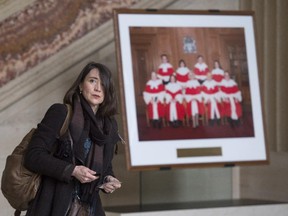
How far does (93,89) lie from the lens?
528cm

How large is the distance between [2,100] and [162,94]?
1700mm

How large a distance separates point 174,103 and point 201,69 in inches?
18.9

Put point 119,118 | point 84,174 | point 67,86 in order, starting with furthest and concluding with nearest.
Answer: point 119,118 → point 67,86 → point 84,174

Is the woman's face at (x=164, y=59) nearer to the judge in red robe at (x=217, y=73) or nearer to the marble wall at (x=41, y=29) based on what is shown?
the judge in red robe at (x=217, y=73)

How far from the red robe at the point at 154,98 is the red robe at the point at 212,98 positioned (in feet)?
1.54

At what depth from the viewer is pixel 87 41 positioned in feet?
28.8

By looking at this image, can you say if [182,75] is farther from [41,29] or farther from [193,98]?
[41,29]

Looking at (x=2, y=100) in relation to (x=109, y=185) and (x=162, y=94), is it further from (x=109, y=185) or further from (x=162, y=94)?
(x=109, y=185)

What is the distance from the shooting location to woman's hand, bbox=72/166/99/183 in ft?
16.1

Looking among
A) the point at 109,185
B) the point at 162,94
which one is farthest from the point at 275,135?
the point at 109,185

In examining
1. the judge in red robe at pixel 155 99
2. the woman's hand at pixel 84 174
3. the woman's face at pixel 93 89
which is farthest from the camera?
the judge in red robe at pixel 155 99

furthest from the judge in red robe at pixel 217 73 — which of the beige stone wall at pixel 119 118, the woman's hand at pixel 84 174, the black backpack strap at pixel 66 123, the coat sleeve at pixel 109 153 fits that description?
the woman's hand at pixel 84 174

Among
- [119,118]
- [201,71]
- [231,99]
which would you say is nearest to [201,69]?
[201,71]

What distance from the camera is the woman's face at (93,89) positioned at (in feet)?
17.3
